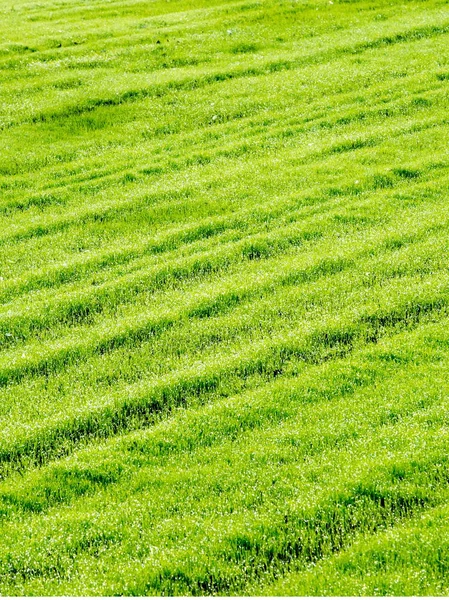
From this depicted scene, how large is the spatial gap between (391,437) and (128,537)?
176 inches

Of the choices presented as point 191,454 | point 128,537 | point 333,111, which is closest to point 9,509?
point 128,537

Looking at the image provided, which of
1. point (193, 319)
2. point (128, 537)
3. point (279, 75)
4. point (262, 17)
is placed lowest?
point (128, 537)

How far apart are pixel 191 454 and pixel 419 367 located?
4667 mm

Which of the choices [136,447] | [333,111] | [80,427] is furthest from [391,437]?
[333,111]

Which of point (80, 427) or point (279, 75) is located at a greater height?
point (279, 75)

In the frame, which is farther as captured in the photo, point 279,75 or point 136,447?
point 279,75

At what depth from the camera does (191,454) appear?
11852 millimetres

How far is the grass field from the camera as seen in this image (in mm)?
10094

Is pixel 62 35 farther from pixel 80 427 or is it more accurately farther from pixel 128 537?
pixel 128 537

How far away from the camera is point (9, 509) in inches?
437

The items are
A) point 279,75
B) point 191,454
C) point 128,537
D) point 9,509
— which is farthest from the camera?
point 279,75

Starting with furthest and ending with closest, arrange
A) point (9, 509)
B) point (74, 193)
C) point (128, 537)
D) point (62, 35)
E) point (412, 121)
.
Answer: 1. point (62, 35)
2. point (412, 121)
3. point (74, 193)
4. point (9, 509)
5. point (128, 537)

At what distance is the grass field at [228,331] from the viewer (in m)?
10.1

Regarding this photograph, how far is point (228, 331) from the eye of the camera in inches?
600
